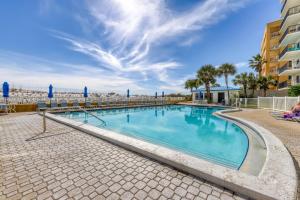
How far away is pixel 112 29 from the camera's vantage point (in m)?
10.4

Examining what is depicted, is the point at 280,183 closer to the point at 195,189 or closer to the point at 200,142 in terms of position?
the point at 195,189

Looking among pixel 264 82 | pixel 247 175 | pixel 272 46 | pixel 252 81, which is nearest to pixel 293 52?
pixel 264 82

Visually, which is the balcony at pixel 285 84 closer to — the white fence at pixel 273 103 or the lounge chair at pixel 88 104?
the white fence at pixel 273 103

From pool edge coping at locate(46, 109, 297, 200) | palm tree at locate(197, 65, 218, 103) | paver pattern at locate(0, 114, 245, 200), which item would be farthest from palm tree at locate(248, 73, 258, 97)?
paver pattern at locate(0, 114, 245, 200)

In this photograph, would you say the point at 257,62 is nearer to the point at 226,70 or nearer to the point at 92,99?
the point at 226,70

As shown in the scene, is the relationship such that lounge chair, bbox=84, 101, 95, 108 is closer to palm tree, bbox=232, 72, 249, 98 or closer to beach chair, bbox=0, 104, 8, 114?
beach chair, bbox=0, 104, 8, 114

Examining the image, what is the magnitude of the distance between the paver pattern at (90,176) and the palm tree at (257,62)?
35.0 m

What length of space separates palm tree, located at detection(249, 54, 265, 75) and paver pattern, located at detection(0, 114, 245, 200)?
35.0 m

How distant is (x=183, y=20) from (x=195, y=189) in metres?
11.2

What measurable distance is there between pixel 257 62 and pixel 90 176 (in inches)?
1433

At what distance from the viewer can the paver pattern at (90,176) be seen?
186 centimetres

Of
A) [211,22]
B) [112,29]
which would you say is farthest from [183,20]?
[112,29]

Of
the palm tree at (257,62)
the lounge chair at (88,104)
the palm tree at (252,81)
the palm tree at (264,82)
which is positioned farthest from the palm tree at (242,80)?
the lounge chair at (88,104)

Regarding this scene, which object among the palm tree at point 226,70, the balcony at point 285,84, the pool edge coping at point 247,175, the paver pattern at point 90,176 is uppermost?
→ the palm tree at point 226,70
